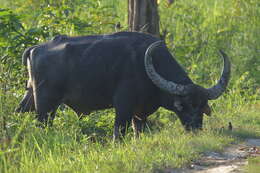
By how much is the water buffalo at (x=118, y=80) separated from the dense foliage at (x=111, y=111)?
29cm

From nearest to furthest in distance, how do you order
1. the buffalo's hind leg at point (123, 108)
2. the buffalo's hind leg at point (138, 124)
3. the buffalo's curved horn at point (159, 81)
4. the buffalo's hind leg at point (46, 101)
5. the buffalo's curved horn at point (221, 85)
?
the buffalo's curved horn at point (159, 81) → the buffalo's hind leg at point (123, 108) → the buffalo's curved horn at point (221, 85) → the buffalo's hind leg at point (46, 101) → the buffalo's hind leg at point (138, 124)

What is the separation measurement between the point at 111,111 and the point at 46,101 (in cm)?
152

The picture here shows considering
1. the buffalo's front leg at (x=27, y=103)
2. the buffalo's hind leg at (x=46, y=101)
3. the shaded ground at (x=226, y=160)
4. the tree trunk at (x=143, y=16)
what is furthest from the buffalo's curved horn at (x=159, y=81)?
the tree trunk at (x=143, y=16)

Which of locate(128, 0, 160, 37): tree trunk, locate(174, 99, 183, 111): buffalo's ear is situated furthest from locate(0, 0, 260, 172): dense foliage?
locate(128, 0, 160, 37): tree trunk

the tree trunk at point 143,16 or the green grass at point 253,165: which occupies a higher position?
the tree trunk at point 143,16

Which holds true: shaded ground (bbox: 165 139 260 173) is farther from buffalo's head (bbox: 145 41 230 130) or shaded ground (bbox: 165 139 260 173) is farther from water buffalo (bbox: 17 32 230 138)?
water buffalo (bbox: 17 32 230 138)

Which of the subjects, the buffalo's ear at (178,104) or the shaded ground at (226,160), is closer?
the shaded ground at (226,160)

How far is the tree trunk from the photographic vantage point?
9461 millimetres

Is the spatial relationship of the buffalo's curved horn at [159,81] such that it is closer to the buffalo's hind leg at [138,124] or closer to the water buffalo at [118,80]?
the water buffalo at [118,80]

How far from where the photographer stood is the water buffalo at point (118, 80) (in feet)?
25.2

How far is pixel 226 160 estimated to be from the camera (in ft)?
20.8

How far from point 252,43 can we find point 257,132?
15.6ft

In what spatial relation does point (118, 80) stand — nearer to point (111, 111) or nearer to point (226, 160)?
point (111, 111)

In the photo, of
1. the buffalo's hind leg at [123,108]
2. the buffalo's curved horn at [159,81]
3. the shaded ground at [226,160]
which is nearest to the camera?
the shaded ground at [226,160]
